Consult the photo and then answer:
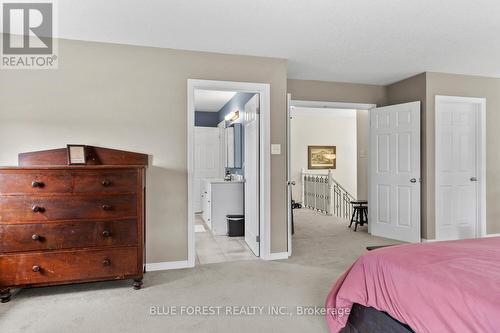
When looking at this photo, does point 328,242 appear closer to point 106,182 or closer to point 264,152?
point 264,152

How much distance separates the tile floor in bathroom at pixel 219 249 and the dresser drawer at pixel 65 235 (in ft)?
3.52

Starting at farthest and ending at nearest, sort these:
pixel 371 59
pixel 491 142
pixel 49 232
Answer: pixel 491 142 → pixel 371 59 → pixel 49 232

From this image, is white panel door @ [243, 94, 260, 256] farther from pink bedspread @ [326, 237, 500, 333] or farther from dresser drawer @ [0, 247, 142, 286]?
pink bedspread @ [326, 237, 500, 333]

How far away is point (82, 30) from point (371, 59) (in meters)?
3.24

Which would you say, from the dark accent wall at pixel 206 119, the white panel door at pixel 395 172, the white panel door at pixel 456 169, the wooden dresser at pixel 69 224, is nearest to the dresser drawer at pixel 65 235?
the wooden dresser at pixel 69 224

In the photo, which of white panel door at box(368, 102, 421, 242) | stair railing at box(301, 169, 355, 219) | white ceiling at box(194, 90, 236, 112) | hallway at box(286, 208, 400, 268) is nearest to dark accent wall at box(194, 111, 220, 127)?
white ceiling at box(194, 90, 236, 112)

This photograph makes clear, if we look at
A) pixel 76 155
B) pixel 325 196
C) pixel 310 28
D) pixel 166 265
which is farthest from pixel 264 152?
pixel 325 196

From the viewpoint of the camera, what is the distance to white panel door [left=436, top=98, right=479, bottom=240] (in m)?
4.41

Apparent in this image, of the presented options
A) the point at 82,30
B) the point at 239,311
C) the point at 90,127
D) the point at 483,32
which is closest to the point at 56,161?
the point at 90,127

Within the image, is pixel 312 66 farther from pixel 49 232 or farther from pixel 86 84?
pixel 49 232

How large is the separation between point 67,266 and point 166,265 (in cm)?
101

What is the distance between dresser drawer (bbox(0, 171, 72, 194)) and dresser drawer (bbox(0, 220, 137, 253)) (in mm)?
288

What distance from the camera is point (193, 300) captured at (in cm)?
259

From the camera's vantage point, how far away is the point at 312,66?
408 centimetres
